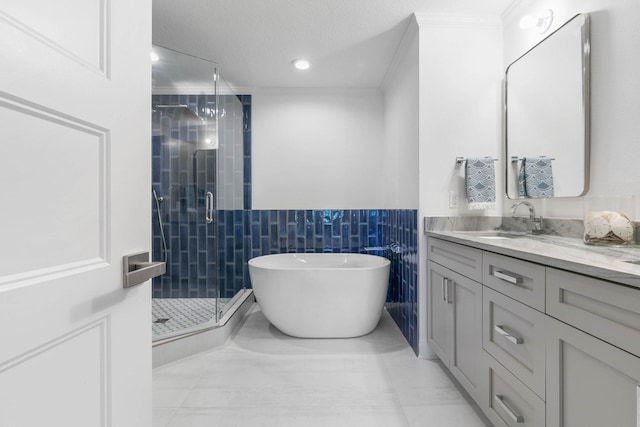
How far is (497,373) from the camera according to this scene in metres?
1.40

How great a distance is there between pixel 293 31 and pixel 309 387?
2.48 metres

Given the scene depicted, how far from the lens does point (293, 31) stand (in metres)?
2.49

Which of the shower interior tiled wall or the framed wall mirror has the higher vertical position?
the framed wall mirror

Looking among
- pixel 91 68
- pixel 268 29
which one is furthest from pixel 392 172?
pixel 91 68

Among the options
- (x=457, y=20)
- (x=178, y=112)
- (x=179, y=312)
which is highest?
(x=457, y=20)

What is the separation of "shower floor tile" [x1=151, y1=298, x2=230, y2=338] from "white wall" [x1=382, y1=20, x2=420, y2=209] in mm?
1845

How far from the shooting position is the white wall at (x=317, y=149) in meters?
3.70

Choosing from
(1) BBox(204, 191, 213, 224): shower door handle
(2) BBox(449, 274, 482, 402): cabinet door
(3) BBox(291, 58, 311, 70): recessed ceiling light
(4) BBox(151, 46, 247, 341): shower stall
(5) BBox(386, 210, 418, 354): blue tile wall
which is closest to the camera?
(2) BBox(449, 274, 482, 402): cabinet door

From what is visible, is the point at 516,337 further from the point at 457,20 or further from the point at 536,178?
the point at 457,20

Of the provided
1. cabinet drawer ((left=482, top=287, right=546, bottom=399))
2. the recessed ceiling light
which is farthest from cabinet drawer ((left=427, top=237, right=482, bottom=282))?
the recessed ceiling light

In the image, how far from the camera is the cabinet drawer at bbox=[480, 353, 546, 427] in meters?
1.16

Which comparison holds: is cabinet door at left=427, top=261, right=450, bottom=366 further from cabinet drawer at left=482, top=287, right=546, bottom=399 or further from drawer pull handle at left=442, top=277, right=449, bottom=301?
cabinet drawer at left=482, top=287, right=546, bottom=399

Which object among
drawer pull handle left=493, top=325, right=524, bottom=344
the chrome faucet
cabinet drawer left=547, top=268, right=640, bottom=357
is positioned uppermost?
the chrome faucet

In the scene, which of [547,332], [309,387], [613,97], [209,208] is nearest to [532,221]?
[613,97]
